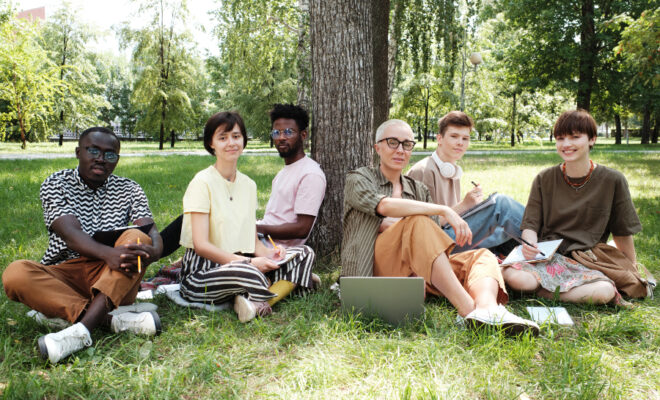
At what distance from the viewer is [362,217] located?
10.9 ft

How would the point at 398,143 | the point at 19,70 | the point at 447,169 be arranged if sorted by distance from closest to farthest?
1. the point at 398,143
2. the point at 447,169
3. the point at 19,70

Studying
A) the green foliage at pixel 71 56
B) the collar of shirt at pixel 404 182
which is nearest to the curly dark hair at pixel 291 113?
the collar of shirt at pixel 404 182

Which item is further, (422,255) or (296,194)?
(296,194)

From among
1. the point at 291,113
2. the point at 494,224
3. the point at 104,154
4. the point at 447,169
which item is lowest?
the point at 494,224

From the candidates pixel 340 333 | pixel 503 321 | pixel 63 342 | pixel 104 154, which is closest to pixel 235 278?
pixel 340 333

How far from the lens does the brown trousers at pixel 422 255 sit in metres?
2.96

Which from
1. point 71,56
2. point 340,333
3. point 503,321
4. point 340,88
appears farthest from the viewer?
point 71,56

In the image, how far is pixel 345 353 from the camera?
99.9 inches

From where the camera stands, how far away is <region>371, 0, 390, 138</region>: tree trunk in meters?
5.77

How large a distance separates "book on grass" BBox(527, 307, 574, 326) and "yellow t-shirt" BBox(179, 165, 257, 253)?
1964 millimetres

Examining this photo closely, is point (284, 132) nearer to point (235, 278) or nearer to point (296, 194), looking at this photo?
point (296, 194)

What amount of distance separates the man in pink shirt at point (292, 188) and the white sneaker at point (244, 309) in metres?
0.80

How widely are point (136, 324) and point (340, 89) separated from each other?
249 cm

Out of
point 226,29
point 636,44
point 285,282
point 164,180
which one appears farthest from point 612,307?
point 226,29
